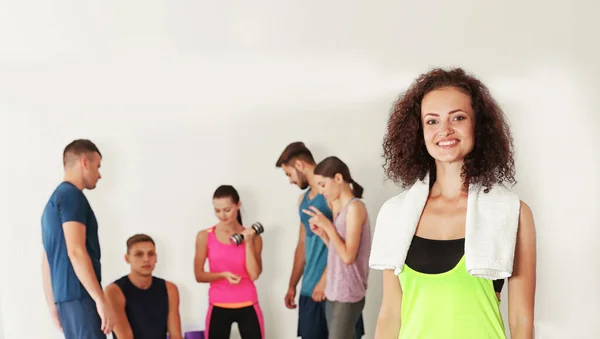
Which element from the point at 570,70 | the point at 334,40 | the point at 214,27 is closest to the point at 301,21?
the point at 334,40

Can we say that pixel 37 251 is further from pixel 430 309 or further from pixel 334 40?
pixel 430 309

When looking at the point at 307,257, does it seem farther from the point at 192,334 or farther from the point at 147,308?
the point at 147,308

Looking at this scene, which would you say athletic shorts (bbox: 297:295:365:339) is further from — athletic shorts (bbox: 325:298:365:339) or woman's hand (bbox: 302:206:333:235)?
woman's hand (bbox: 302:206:333:235)

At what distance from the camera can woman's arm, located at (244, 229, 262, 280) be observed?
10.8 feet

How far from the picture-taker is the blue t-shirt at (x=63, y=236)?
3.05m

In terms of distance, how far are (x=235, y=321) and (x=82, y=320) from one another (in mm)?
695

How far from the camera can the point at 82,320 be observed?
3.05 m

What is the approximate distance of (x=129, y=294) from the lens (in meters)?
3.17

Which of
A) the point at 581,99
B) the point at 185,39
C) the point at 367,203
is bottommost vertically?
the point at 367,203

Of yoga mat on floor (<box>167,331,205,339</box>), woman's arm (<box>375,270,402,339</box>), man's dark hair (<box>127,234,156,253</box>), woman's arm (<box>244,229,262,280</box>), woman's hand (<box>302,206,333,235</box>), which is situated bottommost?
yoga mat on floor (<box>167,331,205,339</box>)

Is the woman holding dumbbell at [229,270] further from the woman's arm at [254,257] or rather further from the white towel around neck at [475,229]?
the white towel around neck at [475,229]

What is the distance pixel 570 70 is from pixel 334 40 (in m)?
1.19

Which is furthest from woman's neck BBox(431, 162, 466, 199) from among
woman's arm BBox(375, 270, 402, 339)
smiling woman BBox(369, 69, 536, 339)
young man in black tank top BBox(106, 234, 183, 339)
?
young man in black tank top BBox(106, 234, 183, 339)

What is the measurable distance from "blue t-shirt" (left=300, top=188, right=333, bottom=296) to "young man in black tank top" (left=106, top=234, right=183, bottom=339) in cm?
62
